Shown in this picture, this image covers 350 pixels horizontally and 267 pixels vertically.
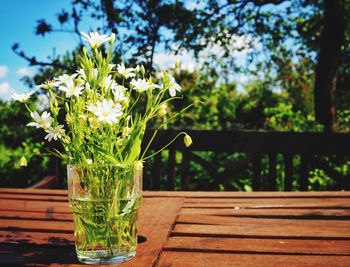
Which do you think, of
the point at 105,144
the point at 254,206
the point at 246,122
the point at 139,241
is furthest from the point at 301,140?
the point at 246,122

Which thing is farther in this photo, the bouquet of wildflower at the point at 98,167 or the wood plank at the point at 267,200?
the wood plank at the point at 267,200

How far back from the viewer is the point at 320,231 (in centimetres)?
131

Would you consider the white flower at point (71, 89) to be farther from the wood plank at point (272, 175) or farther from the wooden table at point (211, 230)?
the wood plank at point (272, 175)

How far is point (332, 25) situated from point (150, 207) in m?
3.48

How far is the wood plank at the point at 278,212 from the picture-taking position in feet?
4.99

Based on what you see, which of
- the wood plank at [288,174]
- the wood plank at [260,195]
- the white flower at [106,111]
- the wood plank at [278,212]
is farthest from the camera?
the wood plank at [288,174]

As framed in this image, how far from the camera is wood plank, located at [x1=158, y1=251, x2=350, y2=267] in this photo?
101 cm

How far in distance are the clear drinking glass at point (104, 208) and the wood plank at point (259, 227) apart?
0.33 m

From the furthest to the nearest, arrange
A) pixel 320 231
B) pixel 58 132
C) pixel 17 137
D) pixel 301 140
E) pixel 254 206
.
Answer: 1. pixel 17 137
2. pixel 301 140
3. pixel 254 206
4. pixel 320 231
5. pixel 58 132

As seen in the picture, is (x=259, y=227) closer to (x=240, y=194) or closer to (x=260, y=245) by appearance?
(x=260, y=245)

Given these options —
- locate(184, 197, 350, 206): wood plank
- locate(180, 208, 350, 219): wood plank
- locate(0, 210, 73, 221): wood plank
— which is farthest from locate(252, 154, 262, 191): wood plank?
locate(0, 210, 73, 221): wood plank

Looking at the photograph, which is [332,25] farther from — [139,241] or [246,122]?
[246,122]

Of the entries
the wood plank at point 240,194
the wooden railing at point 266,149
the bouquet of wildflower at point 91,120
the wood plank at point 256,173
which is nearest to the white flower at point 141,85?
the bouquet of wildflower at point 91,120

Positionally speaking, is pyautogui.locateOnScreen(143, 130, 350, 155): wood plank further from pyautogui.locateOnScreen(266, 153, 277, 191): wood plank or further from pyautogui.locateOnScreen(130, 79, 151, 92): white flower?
pyautogui.locateOnScreen(130, 79, 151, 92): white flower
